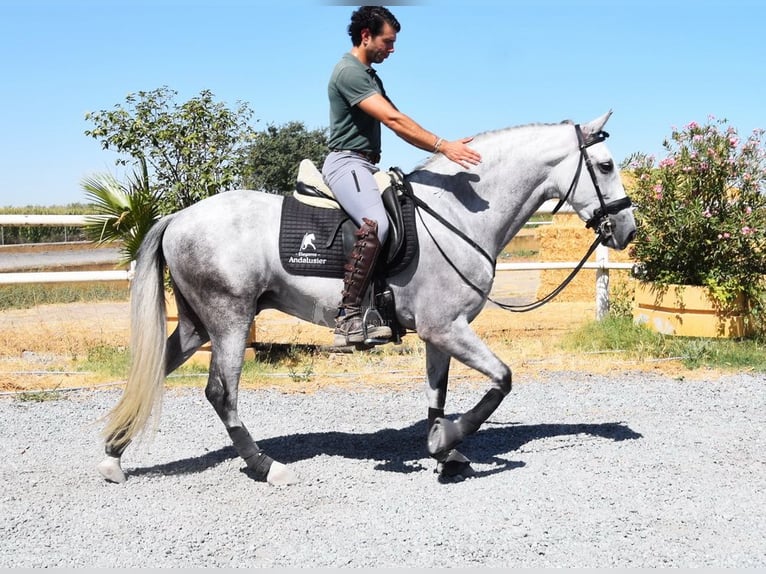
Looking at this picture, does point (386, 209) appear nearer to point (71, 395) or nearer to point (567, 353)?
point (71, 395)

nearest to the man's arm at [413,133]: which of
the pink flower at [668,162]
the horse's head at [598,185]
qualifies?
the horse's head at [598,185]

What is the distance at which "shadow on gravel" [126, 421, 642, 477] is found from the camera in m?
5.49

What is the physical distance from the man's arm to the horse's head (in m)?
0.73

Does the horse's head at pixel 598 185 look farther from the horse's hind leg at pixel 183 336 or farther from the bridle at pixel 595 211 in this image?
the horse's hind leg at pixel 183 336

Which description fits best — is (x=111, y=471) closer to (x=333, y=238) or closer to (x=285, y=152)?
(x=333, y=238)

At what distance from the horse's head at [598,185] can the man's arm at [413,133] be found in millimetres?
726

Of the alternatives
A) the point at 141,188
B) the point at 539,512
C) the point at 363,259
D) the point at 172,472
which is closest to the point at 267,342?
the point at 141,188

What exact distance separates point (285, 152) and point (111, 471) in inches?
923

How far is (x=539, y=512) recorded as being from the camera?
170 inches

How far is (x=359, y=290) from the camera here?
4992mm

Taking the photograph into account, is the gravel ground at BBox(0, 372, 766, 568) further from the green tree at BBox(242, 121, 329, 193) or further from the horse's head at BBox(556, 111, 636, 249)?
the green tree at BBox(242, 121, 329, 193)

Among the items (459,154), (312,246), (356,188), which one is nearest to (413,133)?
(459,154)

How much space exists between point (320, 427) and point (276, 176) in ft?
67.4

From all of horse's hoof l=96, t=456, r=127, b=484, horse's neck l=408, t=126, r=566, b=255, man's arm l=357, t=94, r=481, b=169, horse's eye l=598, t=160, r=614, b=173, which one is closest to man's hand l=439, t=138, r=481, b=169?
man's arm l=357, t=94, r=481, b=169
